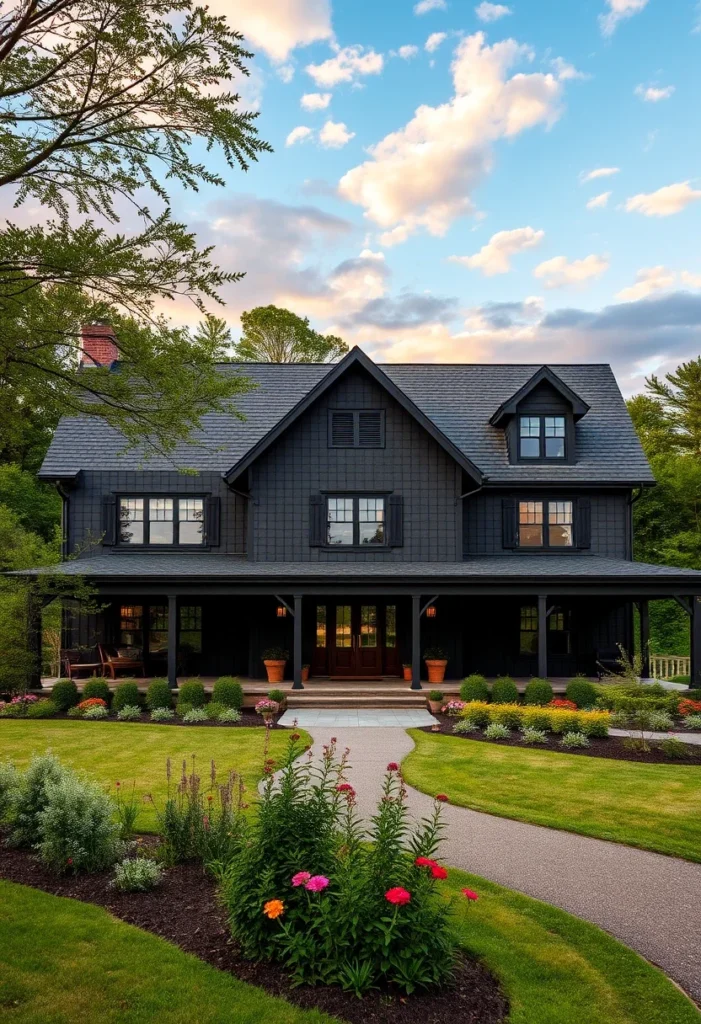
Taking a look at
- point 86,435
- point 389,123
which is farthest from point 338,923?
point 86,435

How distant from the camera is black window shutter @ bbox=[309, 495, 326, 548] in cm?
1842

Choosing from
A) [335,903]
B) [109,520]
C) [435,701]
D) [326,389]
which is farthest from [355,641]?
[335,903]

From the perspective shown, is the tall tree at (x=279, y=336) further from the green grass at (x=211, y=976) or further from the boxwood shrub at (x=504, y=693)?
the green grass at (x=211, y=976)

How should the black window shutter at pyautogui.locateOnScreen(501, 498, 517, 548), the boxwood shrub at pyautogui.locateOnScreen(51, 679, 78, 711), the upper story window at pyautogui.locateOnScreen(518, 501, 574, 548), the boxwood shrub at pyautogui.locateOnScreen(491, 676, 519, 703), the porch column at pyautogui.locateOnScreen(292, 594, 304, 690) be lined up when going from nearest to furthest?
1. the boxwood shrub at pyautogui.locateOnScreen(51, 679, 78, 711)
2. the boxwood shrub at pyautogui.locateOnScreen(491, 676, 519, 703)
3. the porch column at pyautogui.locateOnScreen(292, 594, 304, 690)
4. the black window shutter at pyautogui.locateOnScreen(501, 498, 517, 548)
5. the upper story window at pyautogui.locateOnScreen(518, 501, 574, 548)

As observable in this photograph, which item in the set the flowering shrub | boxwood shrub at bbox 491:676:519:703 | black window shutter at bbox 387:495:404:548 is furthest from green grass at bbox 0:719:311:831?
black window shutter at bbox 387:495:404:548

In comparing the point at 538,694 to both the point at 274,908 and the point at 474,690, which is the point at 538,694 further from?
the point at 274,908

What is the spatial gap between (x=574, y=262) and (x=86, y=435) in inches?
664

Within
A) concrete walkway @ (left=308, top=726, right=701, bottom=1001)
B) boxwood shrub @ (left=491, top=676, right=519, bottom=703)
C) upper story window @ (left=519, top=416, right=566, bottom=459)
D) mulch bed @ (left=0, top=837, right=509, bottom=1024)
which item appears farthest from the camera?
upper story window @ (left=519, top=416, right=566, bottom=459)

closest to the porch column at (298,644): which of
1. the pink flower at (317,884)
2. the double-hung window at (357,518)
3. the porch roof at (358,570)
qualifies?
the porch roof at (358,570)

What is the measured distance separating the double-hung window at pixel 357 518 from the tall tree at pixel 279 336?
23.2 m

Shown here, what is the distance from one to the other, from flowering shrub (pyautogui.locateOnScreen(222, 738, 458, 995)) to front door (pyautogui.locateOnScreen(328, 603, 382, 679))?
13948 mm

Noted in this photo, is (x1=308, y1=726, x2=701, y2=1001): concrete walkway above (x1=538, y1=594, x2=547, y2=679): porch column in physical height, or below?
below

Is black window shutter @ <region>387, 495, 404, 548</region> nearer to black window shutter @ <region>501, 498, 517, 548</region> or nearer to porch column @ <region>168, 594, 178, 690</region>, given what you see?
black window shutter @ <region>501, 498, 517, 548</region>

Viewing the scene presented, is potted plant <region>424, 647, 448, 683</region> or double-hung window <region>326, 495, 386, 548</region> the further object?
double-hung window <region>326, 495, 386, 548</region>
